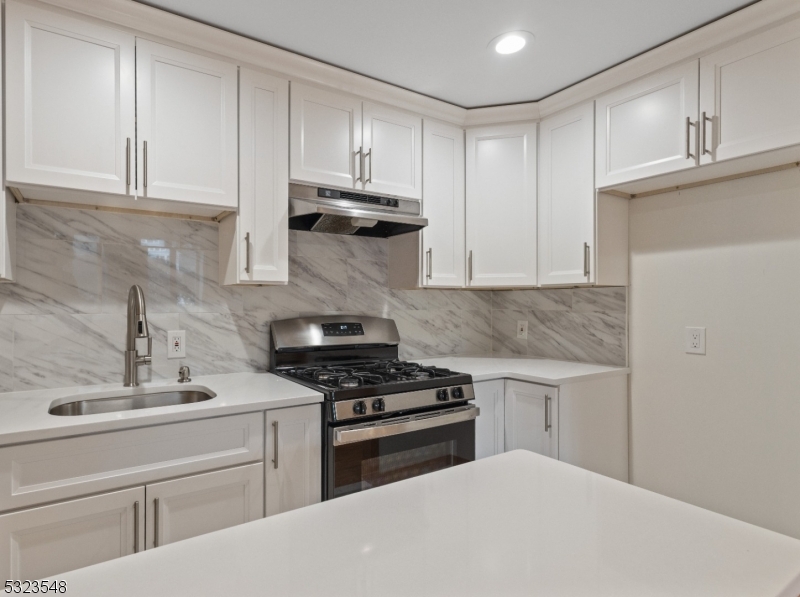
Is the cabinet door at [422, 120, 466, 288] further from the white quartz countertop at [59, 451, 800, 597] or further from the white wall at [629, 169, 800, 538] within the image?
the white quartz countertop at [59, 451, 800, 597]

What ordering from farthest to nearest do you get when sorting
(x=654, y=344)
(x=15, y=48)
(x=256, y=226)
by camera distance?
(x=654, y=344), (x=256, y=226), (x=15, y=48)

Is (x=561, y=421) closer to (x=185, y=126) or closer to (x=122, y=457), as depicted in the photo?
(x=122, y=457)

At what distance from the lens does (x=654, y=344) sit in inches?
98.0

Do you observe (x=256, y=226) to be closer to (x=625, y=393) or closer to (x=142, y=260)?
(x=142, y=260)

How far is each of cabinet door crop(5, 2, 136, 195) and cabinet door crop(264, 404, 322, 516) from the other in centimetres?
106

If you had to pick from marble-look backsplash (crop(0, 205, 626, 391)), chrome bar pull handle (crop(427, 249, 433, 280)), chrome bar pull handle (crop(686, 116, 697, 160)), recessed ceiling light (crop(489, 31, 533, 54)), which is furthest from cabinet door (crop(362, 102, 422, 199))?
chrome bar pull handle (crop(686, 116, 697, 160))

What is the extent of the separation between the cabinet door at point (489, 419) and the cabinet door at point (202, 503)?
3.63ft

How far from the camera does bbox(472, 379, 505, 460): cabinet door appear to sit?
2.41 meters

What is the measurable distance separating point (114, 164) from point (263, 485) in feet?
4.34

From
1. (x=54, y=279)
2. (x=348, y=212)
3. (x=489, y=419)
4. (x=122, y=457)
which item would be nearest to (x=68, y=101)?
(x=54, y=279)

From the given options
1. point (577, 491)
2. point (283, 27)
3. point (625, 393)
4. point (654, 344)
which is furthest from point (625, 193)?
point (577, 491)

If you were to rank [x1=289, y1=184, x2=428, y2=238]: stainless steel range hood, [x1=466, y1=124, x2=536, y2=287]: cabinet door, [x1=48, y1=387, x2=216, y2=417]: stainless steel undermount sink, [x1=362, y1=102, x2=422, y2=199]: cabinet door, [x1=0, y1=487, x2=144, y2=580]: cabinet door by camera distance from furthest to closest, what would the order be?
[x1=466, y1=124, x2=536, y2=287]: cabinet door, [x1=362, y1=102, x2=422, y2=199]: cabinet door, [x1=289, y1=184, x2=428, y2=238]: stainless steel range hood, [x1=48, y1=387, x2=216, y2=417]: stainless steel undermount sink, [x1=0, y1=487, x2=144, y2=580]: cabinet door

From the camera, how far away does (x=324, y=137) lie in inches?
90.8

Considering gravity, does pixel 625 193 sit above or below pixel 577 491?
above
